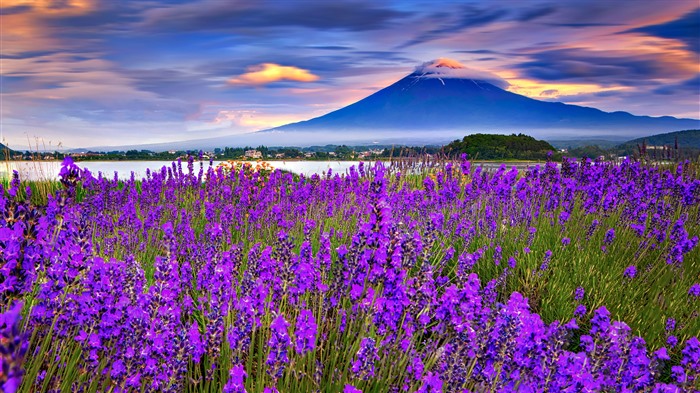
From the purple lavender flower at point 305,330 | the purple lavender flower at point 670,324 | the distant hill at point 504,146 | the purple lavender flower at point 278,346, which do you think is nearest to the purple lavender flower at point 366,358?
the purple lavender flower at point 305,330

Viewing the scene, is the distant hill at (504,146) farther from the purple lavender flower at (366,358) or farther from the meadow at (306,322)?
the purple lavender flower at (366,358)

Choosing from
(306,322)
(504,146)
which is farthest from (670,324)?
(504,146)

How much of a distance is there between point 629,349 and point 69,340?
304 cm

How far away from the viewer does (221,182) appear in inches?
357

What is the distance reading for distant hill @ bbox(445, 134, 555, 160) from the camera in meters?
29.4

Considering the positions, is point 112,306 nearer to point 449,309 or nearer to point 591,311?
point 449,309

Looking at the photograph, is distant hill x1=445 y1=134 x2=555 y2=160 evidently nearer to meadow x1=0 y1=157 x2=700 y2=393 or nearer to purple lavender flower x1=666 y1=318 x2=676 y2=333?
purple lavender flower x1=666 y1=318 x2=676 y2=333

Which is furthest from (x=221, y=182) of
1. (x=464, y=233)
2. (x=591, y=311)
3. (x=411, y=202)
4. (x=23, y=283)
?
(x=23, y=283)

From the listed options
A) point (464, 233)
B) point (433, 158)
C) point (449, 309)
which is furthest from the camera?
point (433, 158)

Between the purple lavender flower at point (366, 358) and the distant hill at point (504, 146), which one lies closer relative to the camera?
the purple lavender flower at point (366, 358)

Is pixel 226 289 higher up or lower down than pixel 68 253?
lower down

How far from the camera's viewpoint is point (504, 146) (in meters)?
32.5

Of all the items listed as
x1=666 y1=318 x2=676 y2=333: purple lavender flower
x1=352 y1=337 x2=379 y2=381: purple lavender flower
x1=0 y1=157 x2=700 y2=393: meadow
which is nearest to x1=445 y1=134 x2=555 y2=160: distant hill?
x1=666 y1=318 x2=676 y2=333: purple lavender flower

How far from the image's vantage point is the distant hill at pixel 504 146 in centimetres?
2944
